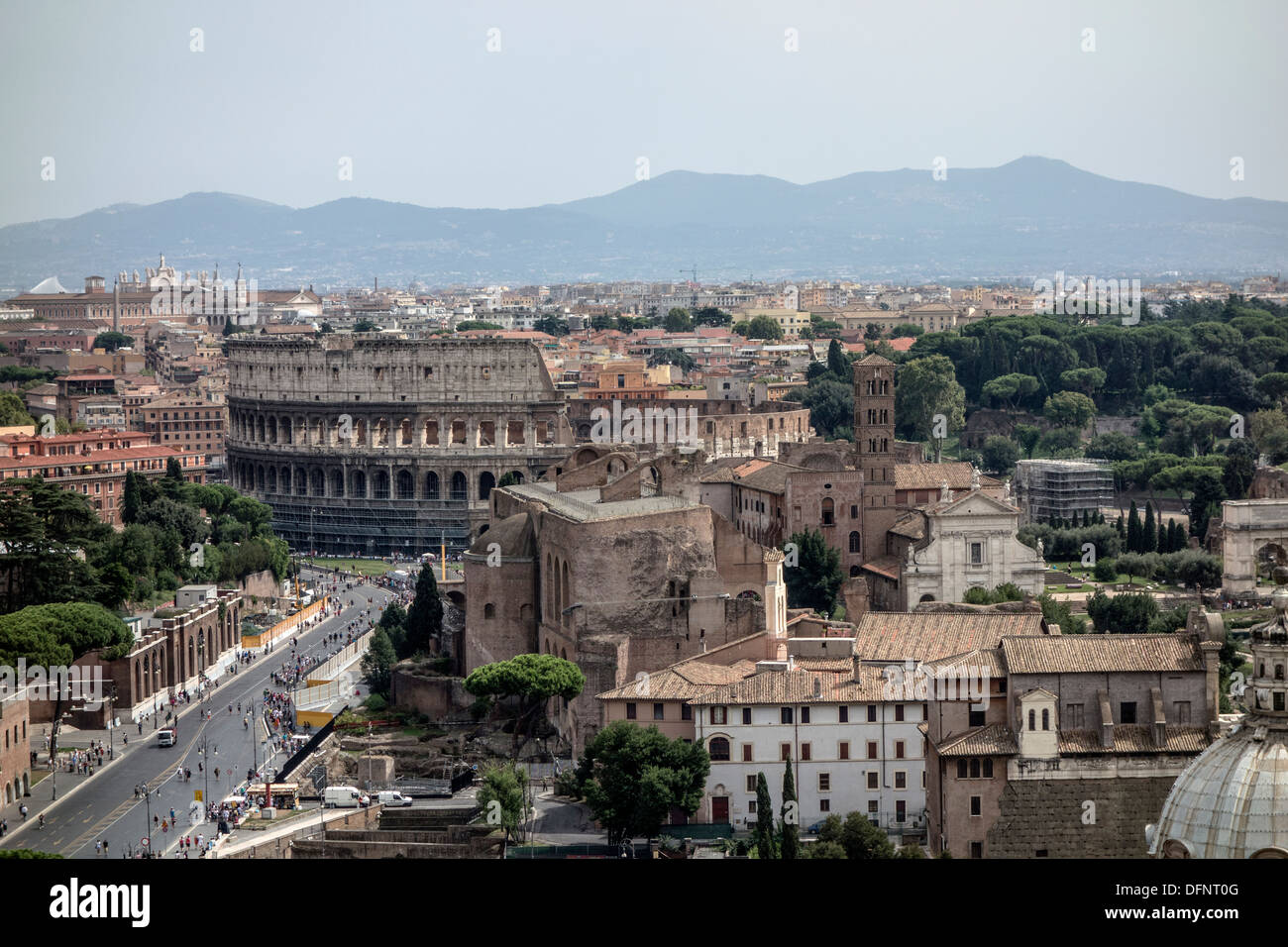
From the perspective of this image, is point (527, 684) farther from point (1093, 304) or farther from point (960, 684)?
point (1093, 304)

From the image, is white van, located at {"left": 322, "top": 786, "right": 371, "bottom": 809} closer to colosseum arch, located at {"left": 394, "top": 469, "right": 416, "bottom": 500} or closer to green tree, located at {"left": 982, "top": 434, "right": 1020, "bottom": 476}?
colosseum arch, located at {"left": 394, "top": 469, "right": 416, "bottom": 500}

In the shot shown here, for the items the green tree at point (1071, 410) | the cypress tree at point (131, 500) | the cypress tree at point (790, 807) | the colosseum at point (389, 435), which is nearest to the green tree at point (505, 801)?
the cypress tree at point (790, 807)

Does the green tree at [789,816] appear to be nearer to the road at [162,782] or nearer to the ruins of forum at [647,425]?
the road at [162,782]

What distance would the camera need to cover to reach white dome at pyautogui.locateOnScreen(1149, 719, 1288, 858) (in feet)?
56.1

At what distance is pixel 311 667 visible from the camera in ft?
147

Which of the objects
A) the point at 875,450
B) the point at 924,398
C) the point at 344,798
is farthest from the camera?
the point at 924,398

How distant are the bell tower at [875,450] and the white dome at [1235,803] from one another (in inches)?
1140

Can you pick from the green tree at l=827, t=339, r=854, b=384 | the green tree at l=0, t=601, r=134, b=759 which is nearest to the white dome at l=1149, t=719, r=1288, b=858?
the green tree at l=0, t=601, r=134, b=759

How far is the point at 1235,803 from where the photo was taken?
17281mm

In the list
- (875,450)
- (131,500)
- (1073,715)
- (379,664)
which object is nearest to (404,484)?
(131,500)

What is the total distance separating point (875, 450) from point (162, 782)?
19.1 meters

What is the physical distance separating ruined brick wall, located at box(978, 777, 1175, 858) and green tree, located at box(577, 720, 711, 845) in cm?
442

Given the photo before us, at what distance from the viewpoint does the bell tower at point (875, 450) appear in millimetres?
47188

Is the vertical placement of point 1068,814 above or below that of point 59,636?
below
